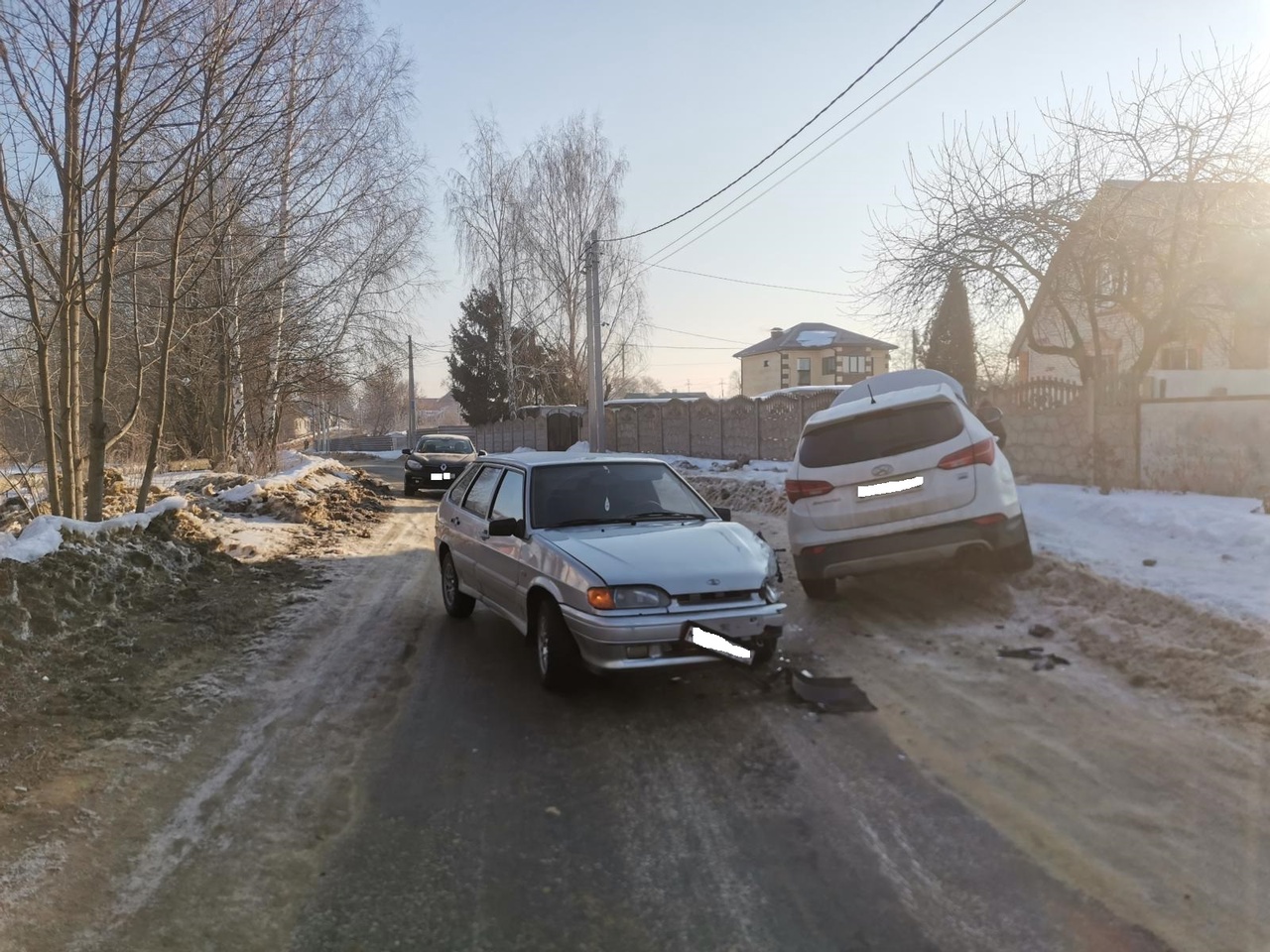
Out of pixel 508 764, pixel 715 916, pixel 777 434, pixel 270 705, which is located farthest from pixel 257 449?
pixel 715 916

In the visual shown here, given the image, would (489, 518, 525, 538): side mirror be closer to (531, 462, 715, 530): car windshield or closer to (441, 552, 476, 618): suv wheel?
(531, 462, 715, 530): car windshield

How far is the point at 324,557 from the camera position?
458 inches

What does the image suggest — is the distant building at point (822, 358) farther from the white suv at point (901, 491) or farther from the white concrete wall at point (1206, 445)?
the white suv at point (901, 491)

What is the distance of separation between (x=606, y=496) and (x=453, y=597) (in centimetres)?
227

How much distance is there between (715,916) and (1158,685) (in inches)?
143

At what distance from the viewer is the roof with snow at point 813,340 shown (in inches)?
2648

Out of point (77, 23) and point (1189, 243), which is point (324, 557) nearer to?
point (77, 23)

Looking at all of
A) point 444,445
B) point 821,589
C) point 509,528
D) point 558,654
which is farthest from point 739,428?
point 558,654

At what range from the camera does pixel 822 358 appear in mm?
67750

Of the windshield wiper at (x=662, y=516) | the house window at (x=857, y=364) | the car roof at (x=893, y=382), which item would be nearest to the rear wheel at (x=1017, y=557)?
the car roof at (x=893, y=382)

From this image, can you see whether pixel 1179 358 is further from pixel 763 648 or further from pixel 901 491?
pixel 763 648

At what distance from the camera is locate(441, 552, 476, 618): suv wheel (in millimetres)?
8141

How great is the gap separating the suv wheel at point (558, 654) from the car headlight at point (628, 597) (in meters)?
0.43

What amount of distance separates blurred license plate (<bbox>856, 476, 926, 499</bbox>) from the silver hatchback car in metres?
1.35
